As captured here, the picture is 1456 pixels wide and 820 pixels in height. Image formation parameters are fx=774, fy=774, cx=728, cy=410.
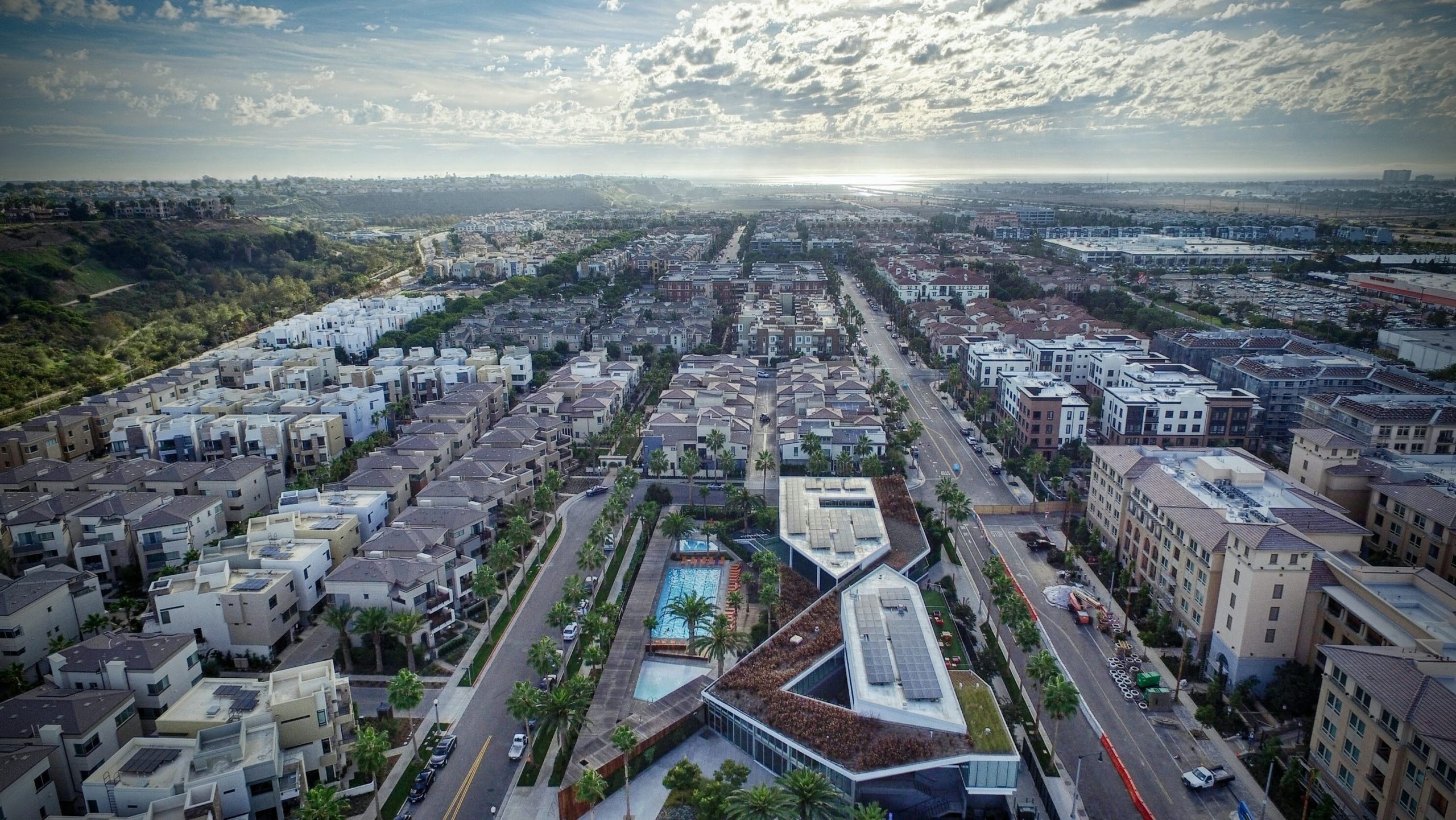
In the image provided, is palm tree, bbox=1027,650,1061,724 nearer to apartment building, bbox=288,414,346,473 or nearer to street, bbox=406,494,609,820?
street, bbox=406,494,609,820

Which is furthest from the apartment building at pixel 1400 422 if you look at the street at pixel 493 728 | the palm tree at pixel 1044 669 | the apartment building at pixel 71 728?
the apartment building at pixel 71 728

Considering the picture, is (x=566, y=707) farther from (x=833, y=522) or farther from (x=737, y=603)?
(x=833, y=522)

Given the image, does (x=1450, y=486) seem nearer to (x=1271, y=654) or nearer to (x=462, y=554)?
(x=1271, y=654)

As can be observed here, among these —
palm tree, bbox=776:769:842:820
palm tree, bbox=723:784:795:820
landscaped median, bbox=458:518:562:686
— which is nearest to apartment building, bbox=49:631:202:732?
landscaped median, bbox=458:518:562:686

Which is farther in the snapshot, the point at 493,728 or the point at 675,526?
the point at 675,526

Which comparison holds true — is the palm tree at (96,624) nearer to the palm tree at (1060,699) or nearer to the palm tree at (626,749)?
the palm tree at (626,749)

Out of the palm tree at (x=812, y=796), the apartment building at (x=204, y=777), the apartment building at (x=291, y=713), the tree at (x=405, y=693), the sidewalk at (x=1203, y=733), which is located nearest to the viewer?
the palm tree at (x=812, y=796)

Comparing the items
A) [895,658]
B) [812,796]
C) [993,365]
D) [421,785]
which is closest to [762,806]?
[812,796]
